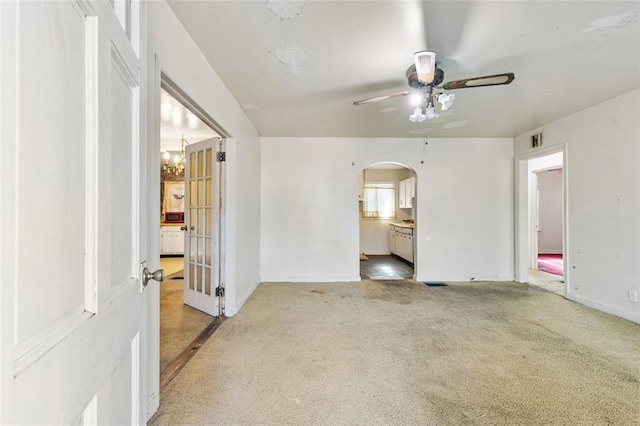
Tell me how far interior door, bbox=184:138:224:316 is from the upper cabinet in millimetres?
4412

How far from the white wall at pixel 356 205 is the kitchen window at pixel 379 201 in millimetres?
2966

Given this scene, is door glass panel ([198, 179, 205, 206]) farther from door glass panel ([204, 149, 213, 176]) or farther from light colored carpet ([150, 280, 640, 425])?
light colored carpet ([150, 280, 640, 425])

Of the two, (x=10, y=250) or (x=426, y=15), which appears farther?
(x=426, y=15)

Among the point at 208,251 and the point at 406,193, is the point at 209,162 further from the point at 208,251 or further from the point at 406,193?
the point at 406,193

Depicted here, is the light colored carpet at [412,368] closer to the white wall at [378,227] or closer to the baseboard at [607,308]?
the baseboard at [607,308]

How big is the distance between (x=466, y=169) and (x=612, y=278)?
224 cm

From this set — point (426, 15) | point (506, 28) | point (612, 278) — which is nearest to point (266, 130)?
point (426, 15)

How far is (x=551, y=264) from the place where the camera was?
5.92 metres

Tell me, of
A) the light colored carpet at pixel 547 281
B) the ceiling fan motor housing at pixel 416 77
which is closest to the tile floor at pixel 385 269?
the light colored carpet at pixel 547 281

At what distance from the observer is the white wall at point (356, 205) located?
441 centimetres

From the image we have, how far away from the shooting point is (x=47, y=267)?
1.50ft

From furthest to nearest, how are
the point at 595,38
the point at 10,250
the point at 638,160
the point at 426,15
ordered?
1. the point at 638,160
2. the point at 595,38
3. the point at 426,15
4. the point at 10,250

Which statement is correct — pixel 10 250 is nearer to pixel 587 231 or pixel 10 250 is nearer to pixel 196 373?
pixel 196 373

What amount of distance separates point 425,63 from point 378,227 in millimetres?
5802
